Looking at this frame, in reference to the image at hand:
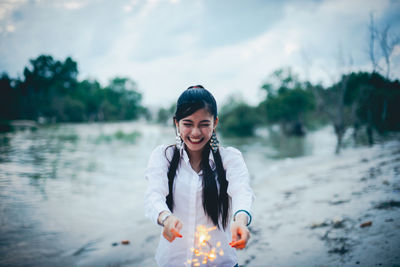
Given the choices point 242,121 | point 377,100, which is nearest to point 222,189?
point 377,100

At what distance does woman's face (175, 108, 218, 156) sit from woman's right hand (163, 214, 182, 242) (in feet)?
1.96

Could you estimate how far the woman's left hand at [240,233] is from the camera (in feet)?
4.30

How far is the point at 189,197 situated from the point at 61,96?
63512 millimetres

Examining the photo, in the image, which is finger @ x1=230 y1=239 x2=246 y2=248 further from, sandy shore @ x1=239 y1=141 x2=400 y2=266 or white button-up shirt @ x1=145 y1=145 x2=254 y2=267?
sandy shore @ x1=239 y1=141 x2=400 y2=266

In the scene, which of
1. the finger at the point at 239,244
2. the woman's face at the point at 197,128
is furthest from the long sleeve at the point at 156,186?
the finger at the point at 239,244

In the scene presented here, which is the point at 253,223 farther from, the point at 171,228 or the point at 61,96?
the point at 61,96

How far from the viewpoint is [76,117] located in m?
59.2

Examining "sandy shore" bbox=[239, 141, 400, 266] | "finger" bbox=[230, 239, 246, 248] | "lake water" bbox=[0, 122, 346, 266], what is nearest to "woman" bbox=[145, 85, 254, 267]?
"finger" bbox=[230, 239, 246, 248]

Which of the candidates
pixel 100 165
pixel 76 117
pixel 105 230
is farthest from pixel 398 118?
pixel 76 117

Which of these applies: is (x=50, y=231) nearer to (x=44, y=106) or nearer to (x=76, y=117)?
(x=44, y=106)

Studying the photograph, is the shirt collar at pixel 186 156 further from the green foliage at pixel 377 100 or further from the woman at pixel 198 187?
the green foliage at pixel 377 100

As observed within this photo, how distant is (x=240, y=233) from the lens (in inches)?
54.4

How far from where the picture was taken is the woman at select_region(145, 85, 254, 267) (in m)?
1.66

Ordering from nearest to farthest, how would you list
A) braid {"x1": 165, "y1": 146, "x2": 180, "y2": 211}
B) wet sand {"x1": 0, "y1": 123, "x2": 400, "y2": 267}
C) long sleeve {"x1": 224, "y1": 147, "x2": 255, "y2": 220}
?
long sleeve {"x1": 224, "y1": 147, "x2": 255, "y2": 220} → braid {"x1": 165, "y1": 146, "x2": 180, "y2": 211} → wet sand {"x1": 0, "y1": 123, "x2": 400, "y2": 267}
